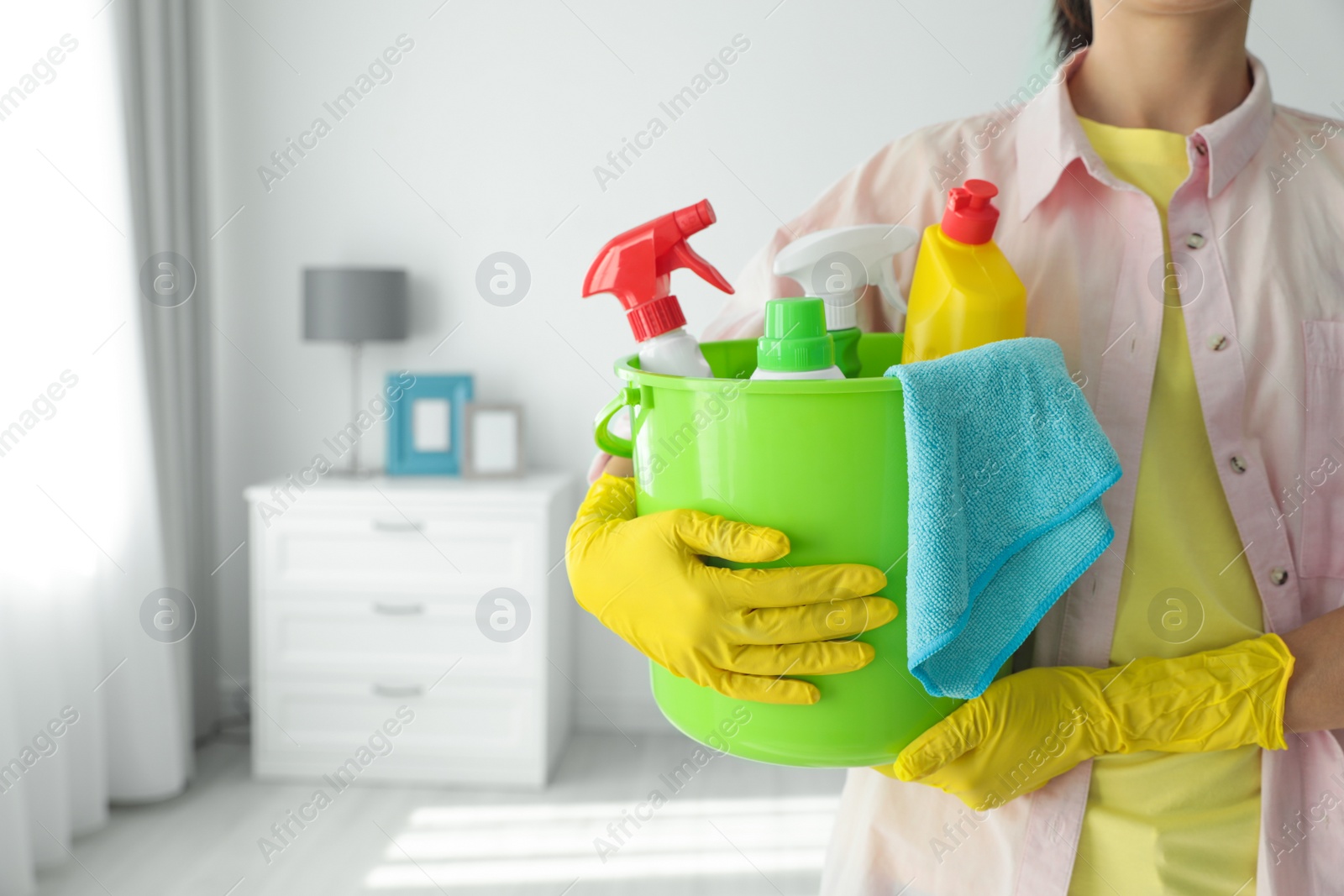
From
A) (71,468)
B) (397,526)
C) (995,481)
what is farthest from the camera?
(397,526)

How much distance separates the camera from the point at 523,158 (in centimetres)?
246

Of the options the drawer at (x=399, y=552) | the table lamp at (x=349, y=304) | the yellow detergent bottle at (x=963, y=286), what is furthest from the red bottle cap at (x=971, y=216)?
the table lamp at (x=349, y=304)

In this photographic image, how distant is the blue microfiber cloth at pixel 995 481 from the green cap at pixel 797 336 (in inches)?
2.0

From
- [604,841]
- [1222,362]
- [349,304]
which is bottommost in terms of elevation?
[604,841]

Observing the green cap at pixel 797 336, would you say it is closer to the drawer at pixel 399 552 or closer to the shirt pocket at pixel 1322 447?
the shirt pocket at pixel 1322 447

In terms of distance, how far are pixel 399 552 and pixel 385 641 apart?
0.21 metres

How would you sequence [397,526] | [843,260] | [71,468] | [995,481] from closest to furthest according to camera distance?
[995,481], [843,260], [71,468], [397,526]

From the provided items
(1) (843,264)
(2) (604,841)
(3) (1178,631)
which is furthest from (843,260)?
(2) (604,841)

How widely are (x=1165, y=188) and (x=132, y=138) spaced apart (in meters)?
2.13

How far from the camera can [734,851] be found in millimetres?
2021

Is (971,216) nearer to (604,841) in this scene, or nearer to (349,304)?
(604,841)

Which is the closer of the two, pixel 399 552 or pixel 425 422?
pixel 399 552

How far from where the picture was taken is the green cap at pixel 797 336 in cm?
52

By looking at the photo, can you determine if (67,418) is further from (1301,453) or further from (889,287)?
(1301,453)
